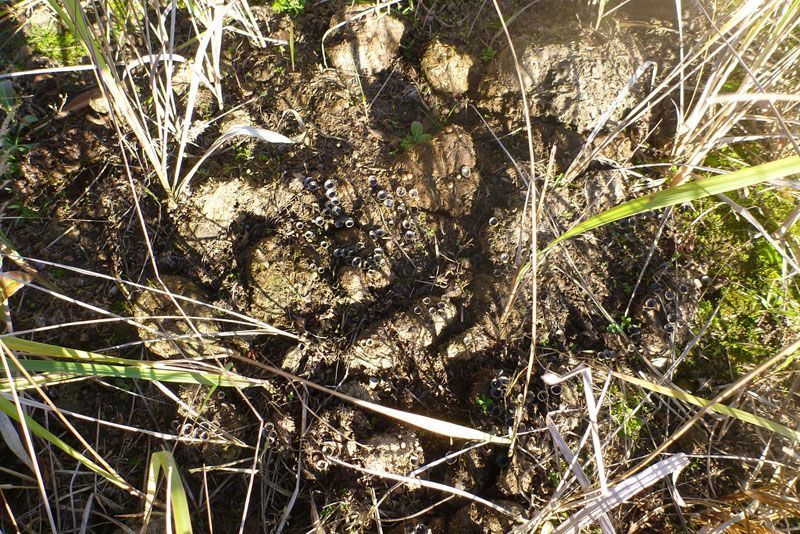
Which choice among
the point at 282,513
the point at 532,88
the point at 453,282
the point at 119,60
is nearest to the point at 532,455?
the point at 453,282

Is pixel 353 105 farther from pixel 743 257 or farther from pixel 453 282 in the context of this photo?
pixel 743 257

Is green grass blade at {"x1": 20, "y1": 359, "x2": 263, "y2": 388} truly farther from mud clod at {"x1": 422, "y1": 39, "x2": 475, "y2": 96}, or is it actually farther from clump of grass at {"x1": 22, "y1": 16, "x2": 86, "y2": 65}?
clump of grass at {"x1": 22, "y1": 16, "x2": 86, "y2": 65}

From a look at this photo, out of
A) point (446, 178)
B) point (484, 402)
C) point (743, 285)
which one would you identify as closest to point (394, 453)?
point (484, 402)

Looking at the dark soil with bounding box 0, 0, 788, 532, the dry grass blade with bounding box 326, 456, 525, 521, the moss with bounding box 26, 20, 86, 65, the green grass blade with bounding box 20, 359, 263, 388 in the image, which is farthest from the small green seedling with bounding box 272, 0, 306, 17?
the dry grass blade with bounding box 326, 456, 525, 521

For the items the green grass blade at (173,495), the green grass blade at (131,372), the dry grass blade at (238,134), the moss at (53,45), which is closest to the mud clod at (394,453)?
the green grass blade at (131,372)

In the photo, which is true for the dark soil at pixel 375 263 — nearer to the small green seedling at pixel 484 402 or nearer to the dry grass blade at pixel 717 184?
the small green seedling at pixel 484 402
